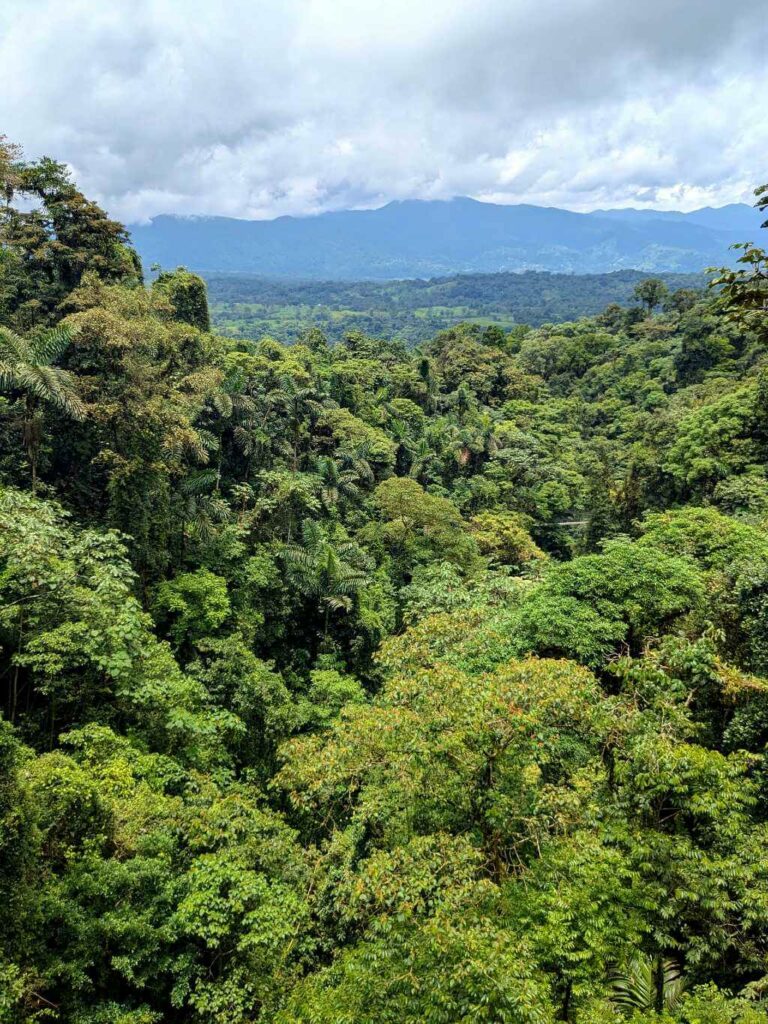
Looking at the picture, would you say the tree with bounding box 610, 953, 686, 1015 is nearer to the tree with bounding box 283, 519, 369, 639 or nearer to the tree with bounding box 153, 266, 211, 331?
the tree with bounding box 283, 519, 369, 639

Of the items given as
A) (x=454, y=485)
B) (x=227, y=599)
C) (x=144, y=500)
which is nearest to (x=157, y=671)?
(x=227, y=599)


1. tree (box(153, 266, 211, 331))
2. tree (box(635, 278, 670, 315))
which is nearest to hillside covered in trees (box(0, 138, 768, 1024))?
tree (box(153, 266, 211, 331))

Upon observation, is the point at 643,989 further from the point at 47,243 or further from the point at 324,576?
the point at 47,243

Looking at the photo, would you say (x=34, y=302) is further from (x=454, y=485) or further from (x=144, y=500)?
(x=454, y=485)

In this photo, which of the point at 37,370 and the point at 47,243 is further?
the point at 47,243

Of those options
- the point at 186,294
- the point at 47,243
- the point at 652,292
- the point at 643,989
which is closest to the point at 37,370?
the point at 47,243

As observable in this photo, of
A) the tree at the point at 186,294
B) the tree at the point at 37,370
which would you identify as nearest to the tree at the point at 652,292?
the tree at the point at 186,294

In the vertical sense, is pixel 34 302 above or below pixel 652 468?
above

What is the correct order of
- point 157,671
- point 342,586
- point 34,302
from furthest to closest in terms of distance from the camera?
point 342,586 < point 34,302 < point 157,671
